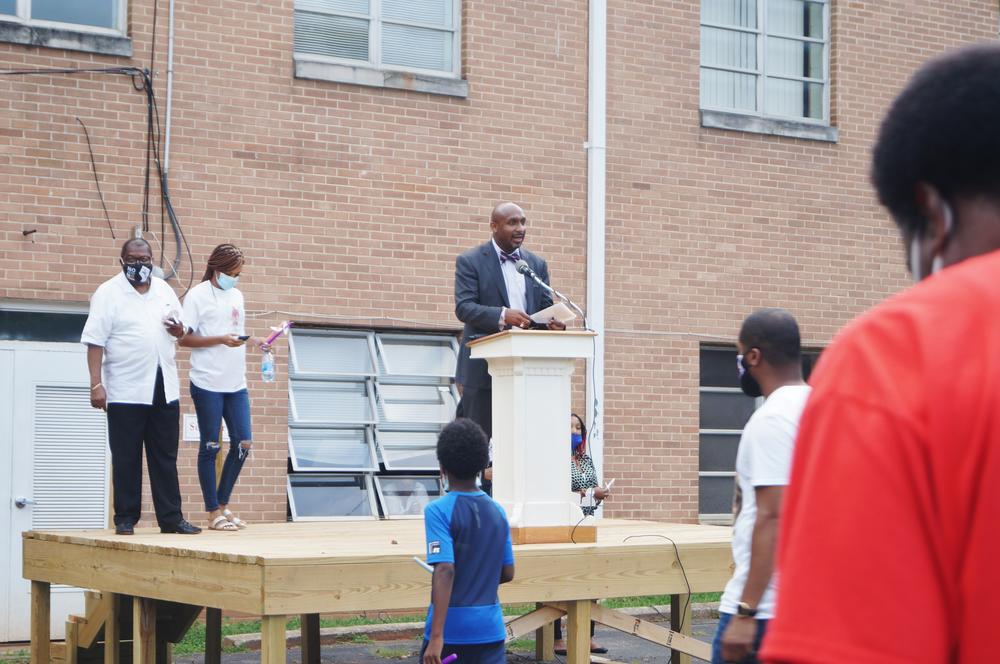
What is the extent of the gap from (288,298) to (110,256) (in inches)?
63.2

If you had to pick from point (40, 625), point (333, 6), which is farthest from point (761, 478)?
point (333, 6)

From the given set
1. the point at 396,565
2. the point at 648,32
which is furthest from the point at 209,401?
the point at 648,32

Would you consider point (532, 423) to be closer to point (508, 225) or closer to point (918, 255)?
point (508, 225)

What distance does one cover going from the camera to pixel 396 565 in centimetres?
702

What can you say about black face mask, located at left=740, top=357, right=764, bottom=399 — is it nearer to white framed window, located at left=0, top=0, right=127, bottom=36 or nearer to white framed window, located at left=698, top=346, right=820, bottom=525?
white framed window, located at left=0, top=0, right=127, bottom=36

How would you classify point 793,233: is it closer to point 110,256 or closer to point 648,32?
point 648,32

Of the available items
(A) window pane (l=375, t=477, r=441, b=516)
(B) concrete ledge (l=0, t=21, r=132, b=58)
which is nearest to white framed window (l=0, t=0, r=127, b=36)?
(B) concrete ledge (l=0, t=21, r=132, b=58)

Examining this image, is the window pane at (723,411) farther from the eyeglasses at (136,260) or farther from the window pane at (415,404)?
the eyeglasses at (136,260)

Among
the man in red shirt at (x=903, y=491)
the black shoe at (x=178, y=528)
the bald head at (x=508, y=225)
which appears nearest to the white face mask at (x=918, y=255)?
the man in red shirt at (x=903, y=491)

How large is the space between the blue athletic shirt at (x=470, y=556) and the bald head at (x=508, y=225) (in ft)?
7.64

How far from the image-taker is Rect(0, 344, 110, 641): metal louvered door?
37.7 ft

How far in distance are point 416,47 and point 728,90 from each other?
3.62 m

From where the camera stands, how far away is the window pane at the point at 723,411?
1407 cm

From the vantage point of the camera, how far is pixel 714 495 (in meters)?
14.0
